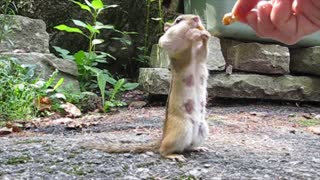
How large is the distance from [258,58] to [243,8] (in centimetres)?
310

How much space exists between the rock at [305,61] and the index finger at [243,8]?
3.27 metres

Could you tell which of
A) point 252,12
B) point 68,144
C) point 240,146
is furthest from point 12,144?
point 252,12

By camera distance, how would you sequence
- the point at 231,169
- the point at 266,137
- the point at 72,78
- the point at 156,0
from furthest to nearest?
the point at 156,0, the point at 72,78, the point at 266,137, the point at 231,169

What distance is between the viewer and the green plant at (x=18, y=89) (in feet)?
11.4

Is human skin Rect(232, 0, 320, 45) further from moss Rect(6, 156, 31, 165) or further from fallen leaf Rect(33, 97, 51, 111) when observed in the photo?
fallen leaf Rect(33, 97, 51, 111)

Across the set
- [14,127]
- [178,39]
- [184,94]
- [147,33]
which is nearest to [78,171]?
[184,94]

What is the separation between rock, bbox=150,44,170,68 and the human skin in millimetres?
2925

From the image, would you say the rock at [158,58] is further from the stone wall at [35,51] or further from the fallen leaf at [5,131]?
the fallen leaf at [5,131]

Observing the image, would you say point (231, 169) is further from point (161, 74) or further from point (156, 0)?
point (156, 0)

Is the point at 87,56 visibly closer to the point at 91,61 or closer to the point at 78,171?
the point at 91,61

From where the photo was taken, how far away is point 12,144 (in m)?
2.40

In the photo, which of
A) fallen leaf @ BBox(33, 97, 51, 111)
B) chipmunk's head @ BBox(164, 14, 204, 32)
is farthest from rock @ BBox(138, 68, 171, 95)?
chipmunk's head @ BBox(164, 14, 204, 32)

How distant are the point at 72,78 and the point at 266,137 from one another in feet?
6.66

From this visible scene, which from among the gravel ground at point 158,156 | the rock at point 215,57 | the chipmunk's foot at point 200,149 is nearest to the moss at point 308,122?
the gravel ground at point 158,156
